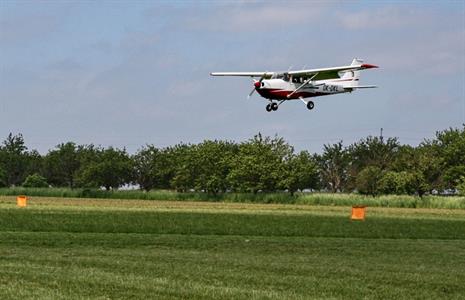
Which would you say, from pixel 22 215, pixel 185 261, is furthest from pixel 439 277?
pixel 22 215

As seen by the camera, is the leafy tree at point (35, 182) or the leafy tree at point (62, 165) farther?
the leafy tree at point (62, 165)

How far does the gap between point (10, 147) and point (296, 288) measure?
138233 mm

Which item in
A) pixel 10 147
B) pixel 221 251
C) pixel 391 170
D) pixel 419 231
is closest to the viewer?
pixel 221 251

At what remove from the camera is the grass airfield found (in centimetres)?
1820

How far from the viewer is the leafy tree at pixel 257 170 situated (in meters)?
112

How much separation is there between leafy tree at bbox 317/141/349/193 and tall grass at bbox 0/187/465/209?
3557cm

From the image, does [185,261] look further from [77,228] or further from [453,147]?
[453,147]

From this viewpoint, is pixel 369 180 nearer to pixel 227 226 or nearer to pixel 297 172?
pixel 297 172

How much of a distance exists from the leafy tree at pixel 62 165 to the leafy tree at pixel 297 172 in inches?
→ 1660

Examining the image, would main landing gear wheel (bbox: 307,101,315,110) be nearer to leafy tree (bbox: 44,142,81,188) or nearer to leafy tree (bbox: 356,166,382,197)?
leafy tree (bbox: 356,166,382,197)

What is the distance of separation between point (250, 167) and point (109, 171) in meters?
30.8

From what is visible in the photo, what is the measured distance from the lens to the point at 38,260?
2292 centimetres

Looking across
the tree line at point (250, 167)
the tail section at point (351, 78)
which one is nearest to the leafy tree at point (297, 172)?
the tree line at point (250, 167)

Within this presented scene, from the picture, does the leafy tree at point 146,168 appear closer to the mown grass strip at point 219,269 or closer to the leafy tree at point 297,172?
the leafy tree at point 297,172
